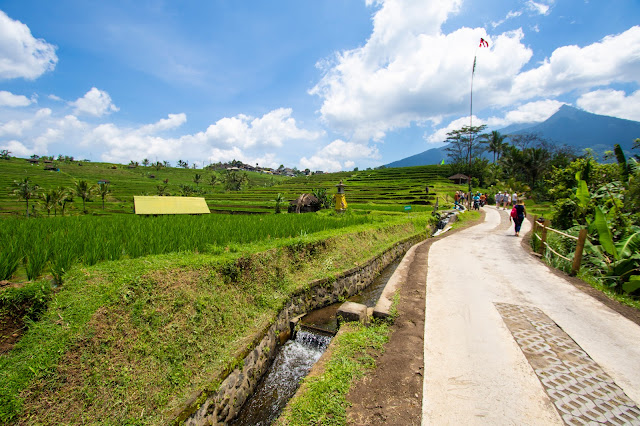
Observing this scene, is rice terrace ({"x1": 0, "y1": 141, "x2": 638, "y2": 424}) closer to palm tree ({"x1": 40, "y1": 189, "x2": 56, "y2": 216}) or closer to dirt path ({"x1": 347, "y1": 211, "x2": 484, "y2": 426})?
dirt path ({"x1": 347, "y1": 211, "x2": 484, "y2": 426})

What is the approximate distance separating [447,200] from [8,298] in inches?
1385

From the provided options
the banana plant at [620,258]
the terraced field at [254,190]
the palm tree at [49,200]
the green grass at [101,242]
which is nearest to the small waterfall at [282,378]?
the green grass at [101,242]

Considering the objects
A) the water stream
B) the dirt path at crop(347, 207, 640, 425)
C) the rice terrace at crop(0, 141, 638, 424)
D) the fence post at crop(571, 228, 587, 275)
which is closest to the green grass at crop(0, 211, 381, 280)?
the rice terrace at crop(0, 141, 638, 424)

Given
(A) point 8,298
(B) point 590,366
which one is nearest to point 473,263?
(B) point 590,366

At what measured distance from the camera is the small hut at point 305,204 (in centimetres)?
2417

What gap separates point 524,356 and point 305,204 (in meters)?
21.4

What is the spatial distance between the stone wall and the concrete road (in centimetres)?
244

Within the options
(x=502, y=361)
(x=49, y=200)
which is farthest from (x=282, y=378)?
(x=49, y=200)

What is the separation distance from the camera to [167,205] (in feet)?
50.1

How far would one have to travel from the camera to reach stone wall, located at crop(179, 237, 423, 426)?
3275 mm

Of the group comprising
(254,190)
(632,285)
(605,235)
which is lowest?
(632,285)

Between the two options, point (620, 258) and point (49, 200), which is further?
point (49, 200)

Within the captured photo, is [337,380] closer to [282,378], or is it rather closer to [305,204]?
[282,378]

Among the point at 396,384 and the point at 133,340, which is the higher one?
the point at 133,340
